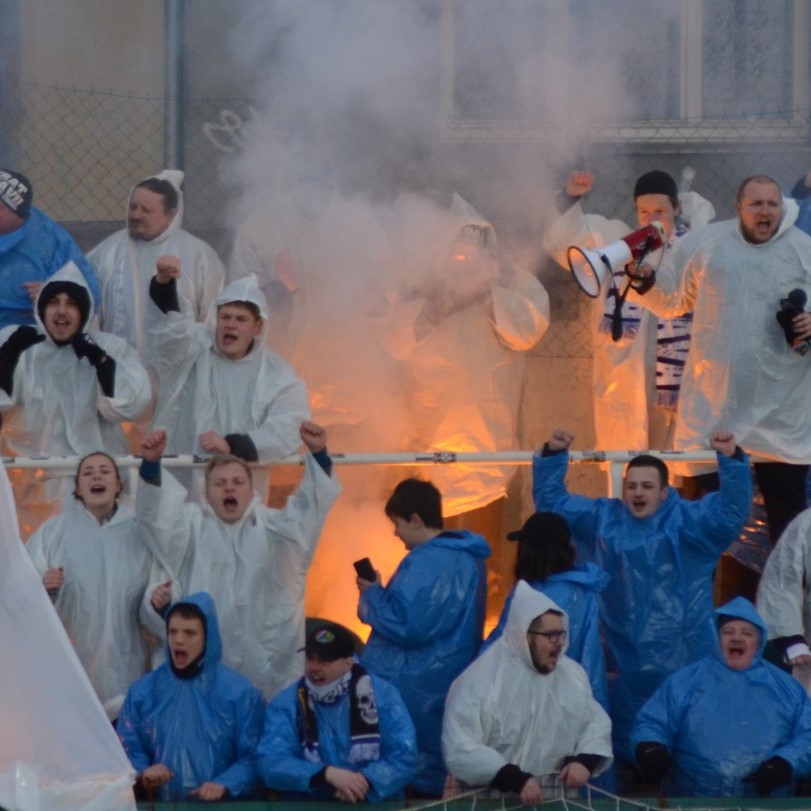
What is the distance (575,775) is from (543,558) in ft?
2.81

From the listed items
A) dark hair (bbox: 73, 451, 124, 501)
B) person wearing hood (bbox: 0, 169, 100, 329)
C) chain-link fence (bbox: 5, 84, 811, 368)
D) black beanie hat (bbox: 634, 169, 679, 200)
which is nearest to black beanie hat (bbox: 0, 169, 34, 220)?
person wearing hood (bbox: 0, 169, 100, 329)

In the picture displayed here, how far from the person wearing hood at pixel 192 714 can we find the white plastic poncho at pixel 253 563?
16.5 inches

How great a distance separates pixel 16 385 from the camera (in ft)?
26.1

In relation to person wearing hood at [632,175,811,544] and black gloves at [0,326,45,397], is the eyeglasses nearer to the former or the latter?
person wearing hood at [632,175,811,544]

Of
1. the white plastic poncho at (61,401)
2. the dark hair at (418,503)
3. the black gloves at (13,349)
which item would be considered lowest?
the dark hair at (418,503)

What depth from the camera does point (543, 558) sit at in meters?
7.24

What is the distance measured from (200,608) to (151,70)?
4.12 metres

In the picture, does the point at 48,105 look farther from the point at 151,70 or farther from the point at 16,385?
the point at 16,385

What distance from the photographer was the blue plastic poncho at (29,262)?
332 inches

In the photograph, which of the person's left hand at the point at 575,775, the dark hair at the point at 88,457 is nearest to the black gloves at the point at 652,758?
the person's left hand at the point at 575,775

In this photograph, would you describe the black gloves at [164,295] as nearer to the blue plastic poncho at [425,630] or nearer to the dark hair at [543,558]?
the blue plastic poncho at [425,630]

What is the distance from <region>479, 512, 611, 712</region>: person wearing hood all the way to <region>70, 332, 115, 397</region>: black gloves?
5.55ft

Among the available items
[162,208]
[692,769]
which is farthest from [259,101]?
[692,769]

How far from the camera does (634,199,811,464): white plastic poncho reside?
8.16 m
